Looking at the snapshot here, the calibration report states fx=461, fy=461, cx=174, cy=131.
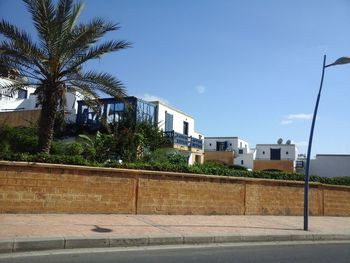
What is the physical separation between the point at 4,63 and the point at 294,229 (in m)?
11.3

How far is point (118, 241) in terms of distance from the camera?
34.4ft

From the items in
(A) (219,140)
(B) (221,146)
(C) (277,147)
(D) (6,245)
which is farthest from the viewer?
(C) (277,147)

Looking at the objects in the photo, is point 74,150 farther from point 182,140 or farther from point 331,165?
point 331,165

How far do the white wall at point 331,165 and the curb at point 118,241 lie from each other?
1806 inches

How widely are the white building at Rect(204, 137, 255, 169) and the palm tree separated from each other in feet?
167

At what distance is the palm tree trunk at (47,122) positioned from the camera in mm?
15891

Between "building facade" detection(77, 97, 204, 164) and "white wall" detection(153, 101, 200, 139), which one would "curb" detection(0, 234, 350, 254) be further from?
"white wall" detection(153, 101, 200, 139)

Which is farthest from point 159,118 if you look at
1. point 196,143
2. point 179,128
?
point 196,143

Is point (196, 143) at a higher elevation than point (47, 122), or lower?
higher

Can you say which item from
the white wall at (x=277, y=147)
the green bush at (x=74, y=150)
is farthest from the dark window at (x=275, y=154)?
the green bush at (x=74, y=150)

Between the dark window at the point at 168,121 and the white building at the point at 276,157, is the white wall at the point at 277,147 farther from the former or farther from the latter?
the dark window at the point at 168,121

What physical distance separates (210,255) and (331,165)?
2048 inches

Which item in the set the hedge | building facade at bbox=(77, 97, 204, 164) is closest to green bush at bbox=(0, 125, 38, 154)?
building facade at bbox=(77, 97, 204, 164)

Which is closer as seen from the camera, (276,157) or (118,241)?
(118,241)
